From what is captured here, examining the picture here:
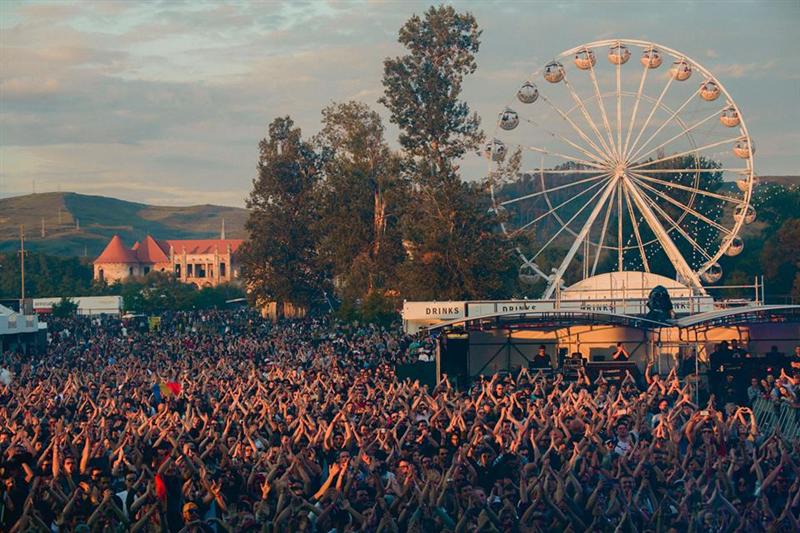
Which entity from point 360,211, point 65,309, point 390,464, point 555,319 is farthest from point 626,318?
point 65,309

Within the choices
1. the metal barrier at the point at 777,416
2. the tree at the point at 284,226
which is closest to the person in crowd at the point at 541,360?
the metal barrier at the point at 777,416

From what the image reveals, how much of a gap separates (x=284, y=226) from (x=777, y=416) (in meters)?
63.0

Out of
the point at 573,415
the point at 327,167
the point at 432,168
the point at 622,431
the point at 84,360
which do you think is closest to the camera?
the point at 622,431

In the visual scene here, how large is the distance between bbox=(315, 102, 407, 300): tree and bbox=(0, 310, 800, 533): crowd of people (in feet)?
167

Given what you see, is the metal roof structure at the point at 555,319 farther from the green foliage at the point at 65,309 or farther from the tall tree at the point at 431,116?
the green foliage at the point at 65,309

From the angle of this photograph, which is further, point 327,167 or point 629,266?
point 629,266

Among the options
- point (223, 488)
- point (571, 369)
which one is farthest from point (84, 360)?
point (223, 488)

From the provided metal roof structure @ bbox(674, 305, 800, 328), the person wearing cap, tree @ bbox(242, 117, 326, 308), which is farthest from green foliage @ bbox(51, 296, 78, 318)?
the person wearing cap

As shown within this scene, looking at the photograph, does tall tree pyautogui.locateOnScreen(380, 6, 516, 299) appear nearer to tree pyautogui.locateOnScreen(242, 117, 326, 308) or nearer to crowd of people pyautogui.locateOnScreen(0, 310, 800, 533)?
tree pyautogui.locateOnScreen(242, 117, 326, 308)

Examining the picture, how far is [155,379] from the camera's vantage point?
1041 inches

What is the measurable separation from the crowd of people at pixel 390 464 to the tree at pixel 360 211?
167 feet

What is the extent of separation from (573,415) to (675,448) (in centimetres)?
260

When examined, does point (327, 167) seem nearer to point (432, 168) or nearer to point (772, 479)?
point (432, 168)

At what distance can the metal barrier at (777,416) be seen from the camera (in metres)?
19.6
